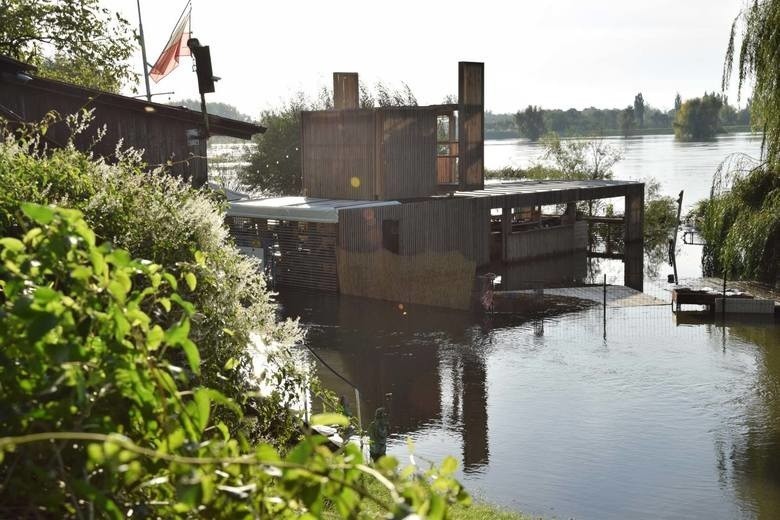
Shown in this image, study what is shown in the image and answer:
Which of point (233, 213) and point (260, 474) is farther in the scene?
point (233, 213)

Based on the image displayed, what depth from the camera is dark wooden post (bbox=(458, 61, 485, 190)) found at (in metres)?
32.6

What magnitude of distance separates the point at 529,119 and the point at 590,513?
177245mm

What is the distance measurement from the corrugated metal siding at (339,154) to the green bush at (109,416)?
28.5 m

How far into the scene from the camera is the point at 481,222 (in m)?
32.3

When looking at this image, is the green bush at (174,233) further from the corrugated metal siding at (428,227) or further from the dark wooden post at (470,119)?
the dark wooden post at (470,119)

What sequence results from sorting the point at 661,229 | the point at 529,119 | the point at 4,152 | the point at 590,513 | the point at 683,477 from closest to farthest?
the point at 4,152, the point at 590,513, the point at 683,477, the point at 661,229, the point at 529,119

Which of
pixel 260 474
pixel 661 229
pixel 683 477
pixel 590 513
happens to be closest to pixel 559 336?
pixel 683 477

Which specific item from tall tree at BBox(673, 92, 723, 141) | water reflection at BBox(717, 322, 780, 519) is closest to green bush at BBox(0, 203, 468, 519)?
water reflection at BBox(717, 322, 780, 519)

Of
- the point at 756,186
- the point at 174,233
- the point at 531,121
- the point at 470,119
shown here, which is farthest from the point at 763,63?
the point at 531,121

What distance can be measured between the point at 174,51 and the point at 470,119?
32.9 ft

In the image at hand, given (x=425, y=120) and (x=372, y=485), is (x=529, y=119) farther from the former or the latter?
(x=372, y=485)

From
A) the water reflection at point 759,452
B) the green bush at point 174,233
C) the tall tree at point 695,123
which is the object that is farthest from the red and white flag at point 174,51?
the tall tree at point 695,123

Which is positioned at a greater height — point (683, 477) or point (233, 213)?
point (233, 213)

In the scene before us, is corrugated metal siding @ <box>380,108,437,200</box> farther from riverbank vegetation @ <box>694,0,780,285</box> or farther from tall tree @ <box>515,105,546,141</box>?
tall tree @ <box>515,105,546,141</box>
